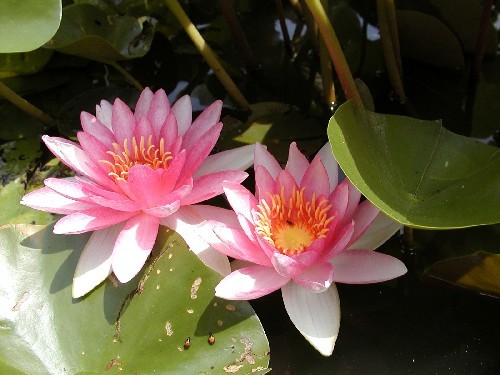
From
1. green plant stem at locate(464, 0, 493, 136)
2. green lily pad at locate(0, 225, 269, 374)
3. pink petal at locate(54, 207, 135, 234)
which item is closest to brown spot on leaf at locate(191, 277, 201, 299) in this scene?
green lily pad at locate(0, 225, 269, 374)

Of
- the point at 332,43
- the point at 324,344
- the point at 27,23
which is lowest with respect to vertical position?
the point at 324,344

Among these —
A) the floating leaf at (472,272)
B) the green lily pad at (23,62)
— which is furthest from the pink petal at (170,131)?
the green lily pad at (23,62)

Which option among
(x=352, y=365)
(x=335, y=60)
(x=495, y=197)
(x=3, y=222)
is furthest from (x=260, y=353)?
(x=3, y=222)

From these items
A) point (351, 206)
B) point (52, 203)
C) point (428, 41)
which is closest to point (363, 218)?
point (351, 206)

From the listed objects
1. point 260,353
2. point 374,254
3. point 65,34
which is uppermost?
point 65,34

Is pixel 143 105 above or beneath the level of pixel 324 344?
above

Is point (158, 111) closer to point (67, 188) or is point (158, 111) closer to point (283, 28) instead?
point (67, 188)

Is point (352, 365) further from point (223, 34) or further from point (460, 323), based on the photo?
point (223, 34)
